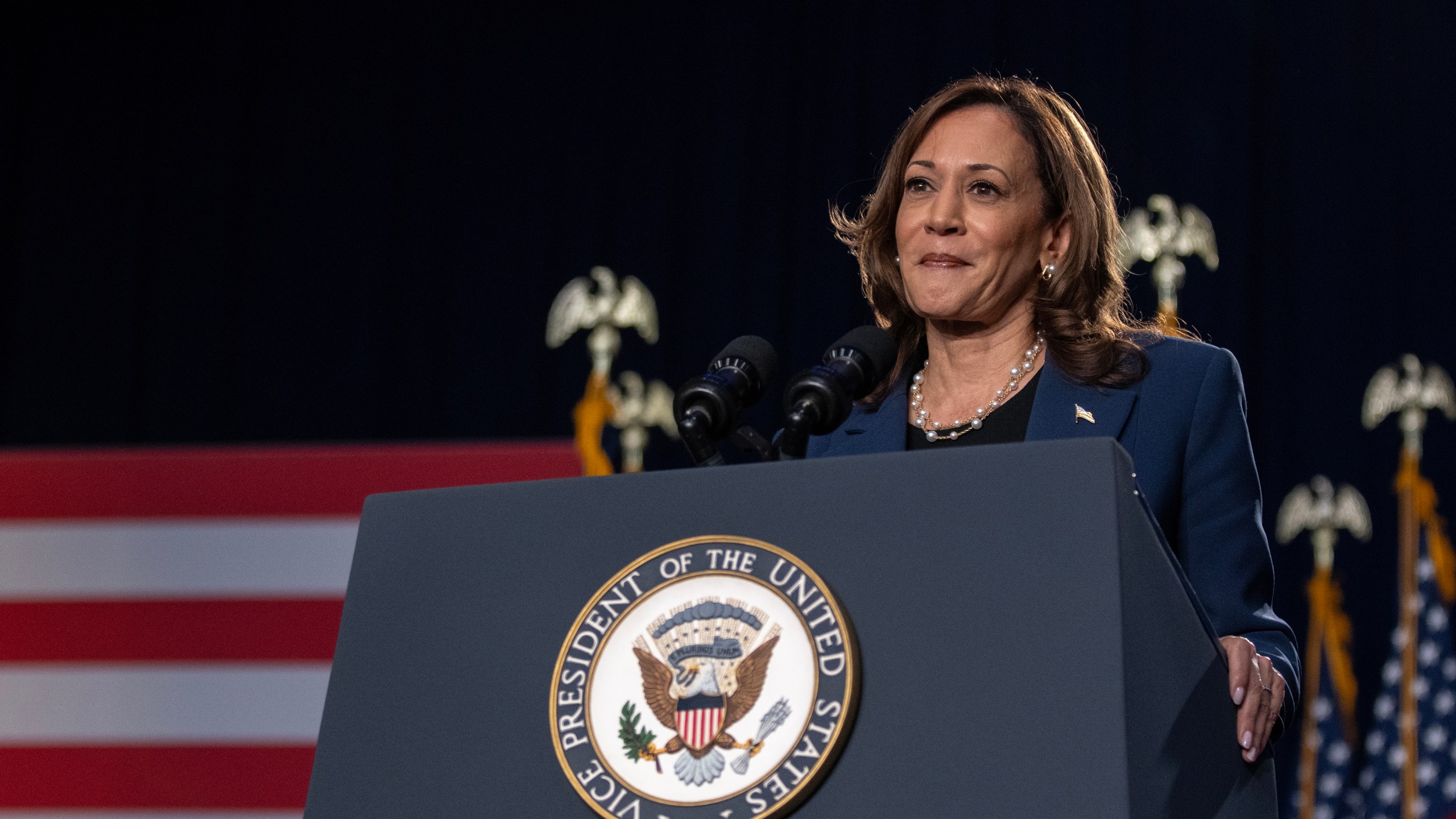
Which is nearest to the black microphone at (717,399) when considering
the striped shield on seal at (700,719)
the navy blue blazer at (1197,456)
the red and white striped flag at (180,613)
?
the navy blue blazer at (1197,456)

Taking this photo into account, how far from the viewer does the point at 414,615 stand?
0.94 m

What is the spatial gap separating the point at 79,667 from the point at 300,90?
8.16 ft

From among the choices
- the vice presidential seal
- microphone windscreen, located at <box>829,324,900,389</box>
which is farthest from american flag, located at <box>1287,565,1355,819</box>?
the vice presidential seal

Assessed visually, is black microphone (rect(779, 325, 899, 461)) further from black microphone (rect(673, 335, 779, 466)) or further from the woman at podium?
the woman at podium

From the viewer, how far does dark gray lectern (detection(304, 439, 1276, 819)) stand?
745 millimetres

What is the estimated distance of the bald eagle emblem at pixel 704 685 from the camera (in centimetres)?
79

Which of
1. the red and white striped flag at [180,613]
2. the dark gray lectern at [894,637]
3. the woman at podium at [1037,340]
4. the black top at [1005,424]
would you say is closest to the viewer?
the dark gray lectern at [894,637]

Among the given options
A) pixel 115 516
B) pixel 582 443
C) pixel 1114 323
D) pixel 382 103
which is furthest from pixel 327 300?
pixel 1114 323

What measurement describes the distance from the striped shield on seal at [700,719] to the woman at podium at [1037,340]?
0.52m

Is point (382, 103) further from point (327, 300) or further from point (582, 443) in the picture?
point (582, 443)

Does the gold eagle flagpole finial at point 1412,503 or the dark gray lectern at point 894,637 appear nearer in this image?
the dark gray lectern at point 894,637

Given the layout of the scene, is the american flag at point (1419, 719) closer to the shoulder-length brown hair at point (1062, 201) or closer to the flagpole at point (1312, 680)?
the flagpole at point (1312, 680)

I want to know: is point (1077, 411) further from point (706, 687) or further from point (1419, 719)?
point (1419, 719)

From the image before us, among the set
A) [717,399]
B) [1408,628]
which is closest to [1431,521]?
[1408,628]
